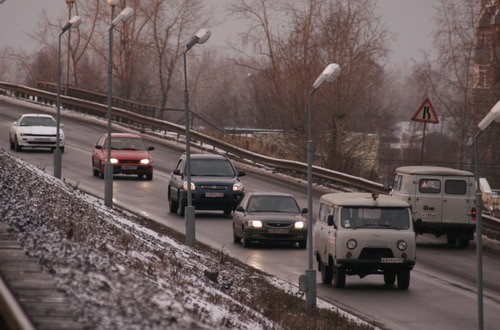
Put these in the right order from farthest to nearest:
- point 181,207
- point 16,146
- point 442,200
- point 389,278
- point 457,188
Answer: point 16,146
point 181,207
point 457,188
point 442,200
point 389,278

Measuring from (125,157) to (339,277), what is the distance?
2071 cm

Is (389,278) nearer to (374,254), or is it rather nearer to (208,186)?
(374,254)

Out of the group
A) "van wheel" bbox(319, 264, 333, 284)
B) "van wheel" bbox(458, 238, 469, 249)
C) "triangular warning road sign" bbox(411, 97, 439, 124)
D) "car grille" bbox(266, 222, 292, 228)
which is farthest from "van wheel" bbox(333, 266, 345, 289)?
"triangular warning road sign" bbox(411, 97, 439, 124)

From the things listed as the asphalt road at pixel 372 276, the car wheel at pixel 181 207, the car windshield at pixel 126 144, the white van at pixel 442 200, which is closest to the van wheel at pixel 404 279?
the asphalt road at pixel 372 276

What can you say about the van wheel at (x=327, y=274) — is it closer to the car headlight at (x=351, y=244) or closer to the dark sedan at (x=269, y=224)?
the car headlight at (x=351, y=244)

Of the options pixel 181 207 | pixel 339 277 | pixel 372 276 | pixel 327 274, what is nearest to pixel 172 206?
pixel 181 207

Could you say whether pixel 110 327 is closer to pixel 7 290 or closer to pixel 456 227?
pixel 7 290

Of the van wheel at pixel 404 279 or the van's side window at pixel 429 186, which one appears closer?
the van wheel at pixel 404 279

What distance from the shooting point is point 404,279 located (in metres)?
26.7

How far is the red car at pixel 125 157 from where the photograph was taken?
46.1 metres

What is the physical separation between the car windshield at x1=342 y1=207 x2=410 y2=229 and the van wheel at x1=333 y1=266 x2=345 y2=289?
940 mm

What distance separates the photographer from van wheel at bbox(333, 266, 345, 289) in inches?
1041

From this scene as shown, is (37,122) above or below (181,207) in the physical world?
above

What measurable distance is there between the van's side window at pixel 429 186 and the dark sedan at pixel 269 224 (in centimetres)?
360
